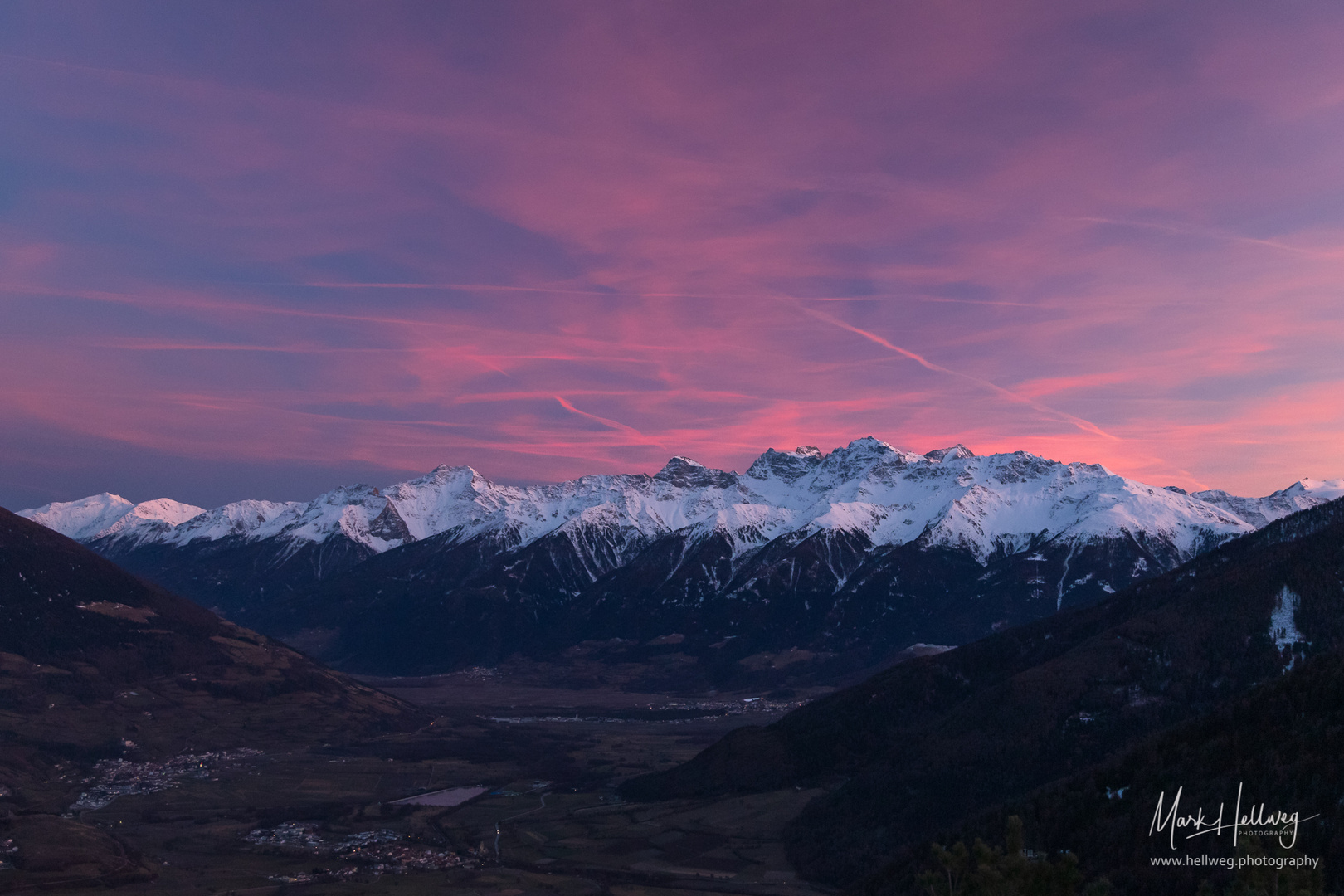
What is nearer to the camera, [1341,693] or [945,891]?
[945,891]

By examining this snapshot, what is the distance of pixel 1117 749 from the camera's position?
650 feet

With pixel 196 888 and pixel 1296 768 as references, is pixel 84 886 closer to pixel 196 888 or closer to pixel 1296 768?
pixel 196 888

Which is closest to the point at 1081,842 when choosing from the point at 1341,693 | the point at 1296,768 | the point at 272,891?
the point at 1296,768

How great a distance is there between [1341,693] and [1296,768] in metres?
21.1

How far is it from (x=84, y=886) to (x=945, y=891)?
592ft

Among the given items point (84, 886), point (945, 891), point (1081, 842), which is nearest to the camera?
point (945, 891)

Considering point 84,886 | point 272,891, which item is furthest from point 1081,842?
point 84,886

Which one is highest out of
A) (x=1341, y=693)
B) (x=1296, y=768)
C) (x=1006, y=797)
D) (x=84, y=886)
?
(x=1341, y=693)

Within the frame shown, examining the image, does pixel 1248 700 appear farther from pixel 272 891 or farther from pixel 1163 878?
pixel 272 891

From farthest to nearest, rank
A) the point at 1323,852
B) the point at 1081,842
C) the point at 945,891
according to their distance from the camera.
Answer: the point at 1081,842 < the point at 1323,852 < the point at 945,891

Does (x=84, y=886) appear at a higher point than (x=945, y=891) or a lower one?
lower

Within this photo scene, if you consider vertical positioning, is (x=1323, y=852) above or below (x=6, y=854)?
above

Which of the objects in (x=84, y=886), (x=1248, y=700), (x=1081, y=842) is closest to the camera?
(x=1081, y=842)

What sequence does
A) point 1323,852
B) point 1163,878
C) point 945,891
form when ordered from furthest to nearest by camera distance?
point 1163,878
point 1323,852
point 945,891
